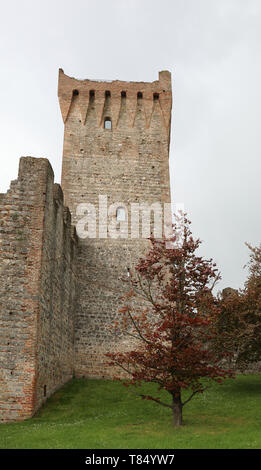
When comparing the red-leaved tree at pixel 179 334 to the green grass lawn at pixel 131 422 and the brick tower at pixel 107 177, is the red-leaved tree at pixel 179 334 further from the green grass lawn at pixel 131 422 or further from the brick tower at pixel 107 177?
the brick tower at pixel 107 177

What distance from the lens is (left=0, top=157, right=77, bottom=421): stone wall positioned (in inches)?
460

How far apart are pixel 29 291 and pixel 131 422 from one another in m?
4.44

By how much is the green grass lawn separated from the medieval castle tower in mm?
903

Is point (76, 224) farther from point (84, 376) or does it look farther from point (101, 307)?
point (84, 376)

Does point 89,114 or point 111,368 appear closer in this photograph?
point 111,368

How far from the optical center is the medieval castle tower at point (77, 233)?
12195 millimetres

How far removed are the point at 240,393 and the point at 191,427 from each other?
18.3 feet

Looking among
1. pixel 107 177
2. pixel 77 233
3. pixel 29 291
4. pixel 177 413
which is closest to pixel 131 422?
pixel 177 413

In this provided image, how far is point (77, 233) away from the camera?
2102 cm

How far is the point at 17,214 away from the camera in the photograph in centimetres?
1310

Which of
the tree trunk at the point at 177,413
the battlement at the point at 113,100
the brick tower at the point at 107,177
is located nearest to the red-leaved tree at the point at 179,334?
the tree trunk at the point at 177,413

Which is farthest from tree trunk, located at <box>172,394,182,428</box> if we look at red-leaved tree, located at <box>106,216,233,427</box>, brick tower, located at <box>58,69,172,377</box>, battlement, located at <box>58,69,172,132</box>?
battlement, located at <box>58,69,172,132</box>
